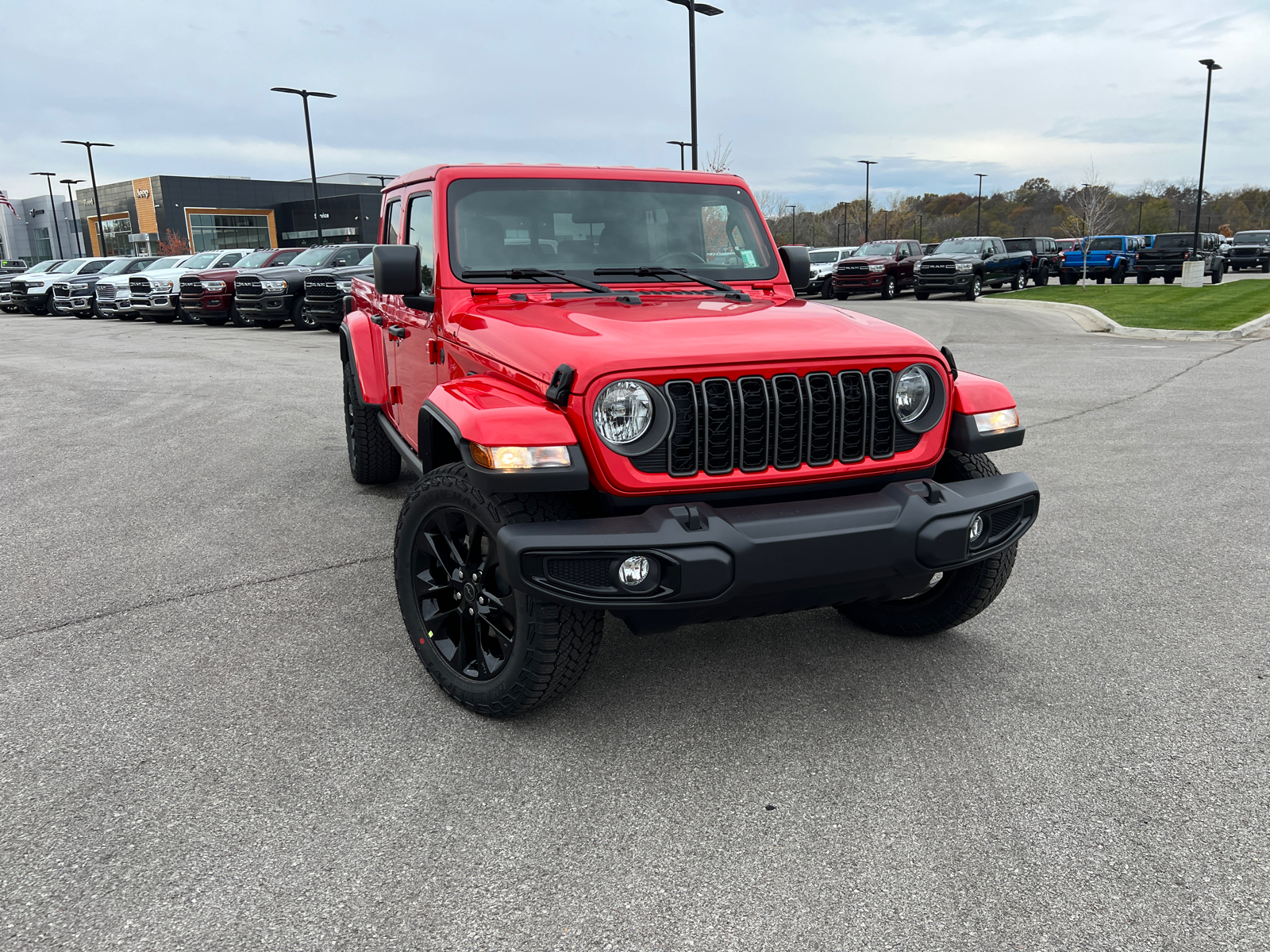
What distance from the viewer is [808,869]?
8.46 ft

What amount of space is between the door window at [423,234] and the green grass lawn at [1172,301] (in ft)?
55.7

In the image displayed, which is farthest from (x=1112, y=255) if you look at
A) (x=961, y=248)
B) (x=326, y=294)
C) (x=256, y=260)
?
(x=256, y=260)

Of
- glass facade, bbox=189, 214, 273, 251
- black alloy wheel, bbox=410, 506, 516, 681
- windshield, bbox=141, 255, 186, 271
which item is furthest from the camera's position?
glass facade, bbox=189, 214, 273, 251

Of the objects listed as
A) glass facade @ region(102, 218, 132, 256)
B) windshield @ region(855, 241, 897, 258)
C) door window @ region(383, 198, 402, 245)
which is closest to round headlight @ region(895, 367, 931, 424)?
door window @ region(383, 198, 402, 245)

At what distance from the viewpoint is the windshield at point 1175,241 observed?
115 ft

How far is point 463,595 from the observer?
340 centimetres

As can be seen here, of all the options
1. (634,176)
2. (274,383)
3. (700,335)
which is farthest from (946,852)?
(274,383)

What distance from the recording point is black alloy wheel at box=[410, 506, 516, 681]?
3.26m

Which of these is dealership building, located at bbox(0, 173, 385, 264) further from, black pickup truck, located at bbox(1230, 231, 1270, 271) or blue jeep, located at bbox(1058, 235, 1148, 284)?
black pickup truck, located at bbox(1230, 231, 1270, 271)

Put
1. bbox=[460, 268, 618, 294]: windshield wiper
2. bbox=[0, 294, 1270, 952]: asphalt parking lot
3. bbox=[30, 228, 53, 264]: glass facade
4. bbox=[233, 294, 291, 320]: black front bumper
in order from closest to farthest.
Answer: bbox=[0, 294, 1270, 952]: asphalt parking lot → bbox=[460, 268, 618, 294]: windshield wiper → bbox=[233, 294, 291, 320]: black front bumper → bbox=[30, 228, 53, 264]: glass facade

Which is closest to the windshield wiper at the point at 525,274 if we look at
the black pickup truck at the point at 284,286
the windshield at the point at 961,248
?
the black pickup truck at the point at 284,286

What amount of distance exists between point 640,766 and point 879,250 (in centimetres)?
2992

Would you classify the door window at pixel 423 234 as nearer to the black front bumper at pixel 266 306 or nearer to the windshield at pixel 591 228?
the windshield at pixel 591 228

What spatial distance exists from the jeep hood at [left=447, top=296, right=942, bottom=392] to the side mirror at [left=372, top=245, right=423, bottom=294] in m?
0.27
